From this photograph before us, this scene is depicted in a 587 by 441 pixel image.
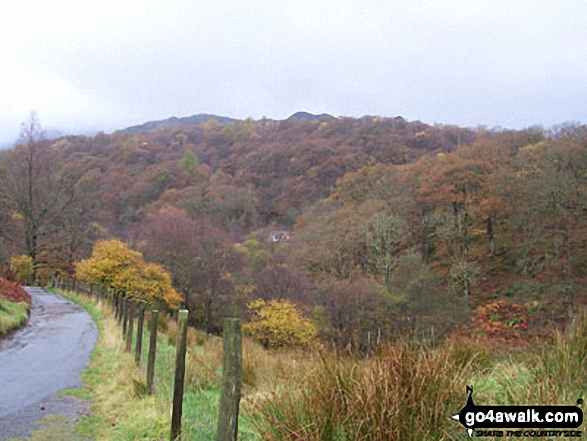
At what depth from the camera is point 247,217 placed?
7388 centimetres

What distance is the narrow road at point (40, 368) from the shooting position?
6398mm

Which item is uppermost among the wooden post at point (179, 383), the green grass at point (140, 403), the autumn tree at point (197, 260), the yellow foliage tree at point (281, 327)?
the wooden post at point (179, 383)

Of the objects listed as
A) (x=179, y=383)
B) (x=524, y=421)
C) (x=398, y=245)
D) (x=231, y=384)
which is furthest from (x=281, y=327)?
(x=524, y=421)

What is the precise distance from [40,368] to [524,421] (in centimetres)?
935

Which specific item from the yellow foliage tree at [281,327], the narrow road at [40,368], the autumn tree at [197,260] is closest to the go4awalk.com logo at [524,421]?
the narrow road at [40,368]

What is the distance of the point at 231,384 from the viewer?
11.8 ft

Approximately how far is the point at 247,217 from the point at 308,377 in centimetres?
7050

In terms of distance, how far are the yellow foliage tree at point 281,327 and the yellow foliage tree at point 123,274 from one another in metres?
6.53

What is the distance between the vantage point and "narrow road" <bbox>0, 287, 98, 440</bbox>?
21.0ft

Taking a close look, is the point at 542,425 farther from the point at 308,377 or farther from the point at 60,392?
the point at 60,392

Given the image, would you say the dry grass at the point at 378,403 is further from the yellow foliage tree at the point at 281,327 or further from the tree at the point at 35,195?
the tree at the point at 35,195

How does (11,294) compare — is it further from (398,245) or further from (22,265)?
(398,245)

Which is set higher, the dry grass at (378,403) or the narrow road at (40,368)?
the dry grass at (378,403)

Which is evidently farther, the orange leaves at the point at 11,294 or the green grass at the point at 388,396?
the orange leaves at the point at 11,294
